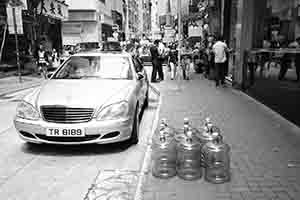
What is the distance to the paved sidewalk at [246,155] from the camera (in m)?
3.50

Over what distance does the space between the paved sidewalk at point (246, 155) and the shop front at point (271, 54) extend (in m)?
0.43

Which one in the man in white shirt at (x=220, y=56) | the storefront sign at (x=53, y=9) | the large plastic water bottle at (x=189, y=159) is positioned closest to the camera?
the large plastic water bottle at (x=189, y=159)

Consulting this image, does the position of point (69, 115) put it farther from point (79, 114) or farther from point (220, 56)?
point (220, 56)

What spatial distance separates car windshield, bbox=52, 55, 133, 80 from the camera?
6285mm

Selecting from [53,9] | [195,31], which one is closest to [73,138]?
[195,31]

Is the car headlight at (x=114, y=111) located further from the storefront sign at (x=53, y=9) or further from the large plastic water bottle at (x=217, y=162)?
the storefront sign at (x=53, y=9)

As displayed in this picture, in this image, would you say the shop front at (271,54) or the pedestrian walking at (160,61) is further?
the pedestrian walking at (160,61)

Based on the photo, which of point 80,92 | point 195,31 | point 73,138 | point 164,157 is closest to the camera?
point 164,157

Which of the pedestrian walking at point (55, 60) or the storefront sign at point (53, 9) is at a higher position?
the storefront sign at point (53, 9)

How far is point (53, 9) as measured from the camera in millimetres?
24359

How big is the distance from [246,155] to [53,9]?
23230mm

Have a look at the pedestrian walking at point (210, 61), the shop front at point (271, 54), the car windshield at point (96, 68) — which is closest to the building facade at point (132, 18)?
the pedestrian walking at point (210, 61)

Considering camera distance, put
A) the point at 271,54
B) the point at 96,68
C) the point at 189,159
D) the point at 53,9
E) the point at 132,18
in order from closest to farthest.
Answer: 1. the point at 189,159
2. the point at 96,68
3. the point at 271,54
4. the point at 53,9
5. the point at 132,18

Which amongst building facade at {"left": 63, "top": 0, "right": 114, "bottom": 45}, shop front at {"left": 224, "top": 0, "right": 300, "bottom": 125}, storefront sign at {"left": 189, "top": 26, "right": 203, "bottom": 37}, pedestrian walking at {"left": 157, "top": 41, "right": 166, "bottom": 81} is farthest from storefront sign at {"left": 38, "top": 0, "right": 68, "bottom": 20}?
shop front at {"left": 224, "top": 0, "right": 300, "bottom": 125}
